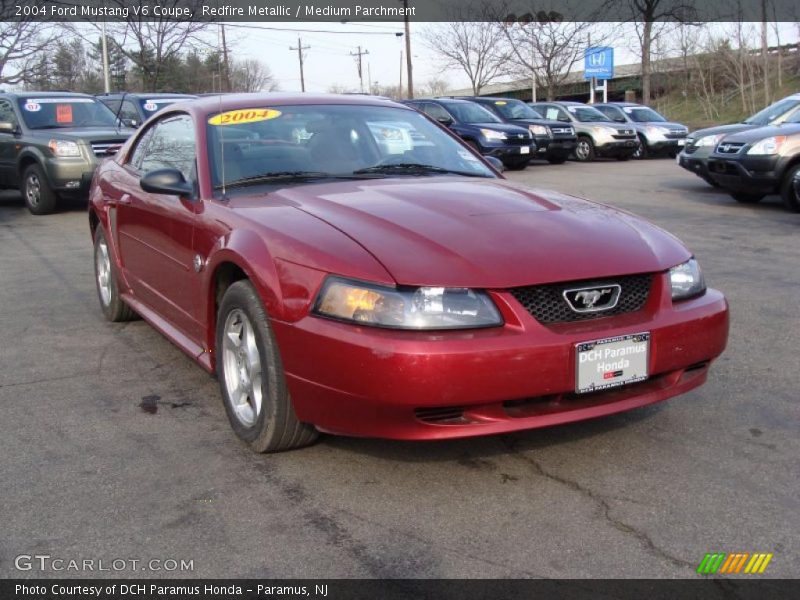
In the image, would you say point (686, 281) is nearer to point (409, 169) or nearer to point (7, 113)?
point (409, 169)

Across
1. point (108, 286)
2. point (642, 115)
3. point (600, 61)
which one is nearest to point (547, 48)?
point (600, 61)

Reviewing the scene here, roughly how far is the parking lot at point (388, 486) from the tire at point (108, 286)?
2.34 ft

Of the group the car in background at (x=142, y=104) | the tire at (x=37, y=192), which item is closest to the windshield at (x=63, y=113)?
the tire at (x=37, y=192)

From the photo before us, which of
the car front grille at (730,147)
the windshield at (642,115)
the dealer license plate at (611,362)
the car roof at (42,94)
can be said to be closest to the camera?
the dealer license plate at (611,362)

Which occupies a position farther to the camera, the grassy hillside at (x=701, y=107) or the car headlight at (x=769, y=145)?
the grassy hillside at (x=701, y=107)

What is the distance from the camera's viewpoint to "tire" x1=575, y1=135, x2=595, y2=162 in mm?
21469

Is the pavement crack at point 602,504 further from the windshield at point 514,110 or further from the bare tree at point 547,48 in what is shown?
the bare tree at point 547,48

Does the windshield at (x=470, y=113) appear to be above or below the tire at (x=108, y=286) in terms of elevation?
above

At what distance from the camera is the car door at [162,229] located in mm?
4094

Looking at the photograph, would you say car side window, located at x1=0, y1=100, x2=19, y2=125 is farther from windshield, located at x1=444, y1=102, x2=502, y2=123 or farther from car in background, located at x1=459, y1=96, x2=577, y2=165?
car in background, located at x1=459, y1=96, x2=577, y2=165

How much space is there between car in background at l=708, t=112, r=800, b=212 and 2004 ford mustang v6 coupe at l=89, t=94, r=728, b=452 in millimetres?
7913

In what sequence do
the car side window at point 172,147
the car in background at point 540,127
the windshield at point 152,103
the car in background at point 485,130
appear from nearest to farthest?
the car side window at point 172,147, the windshield at point 152,103, the car in background at point 485,130, the car in background at point 540,127

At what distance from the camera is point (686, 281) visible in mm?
3426

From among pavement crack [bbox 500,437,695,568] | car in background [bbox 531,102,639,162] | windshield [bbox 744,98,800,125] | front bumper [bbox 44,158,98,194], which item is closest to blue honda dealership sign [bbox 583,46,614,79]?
car in background [bbox 531,102,639,162]
